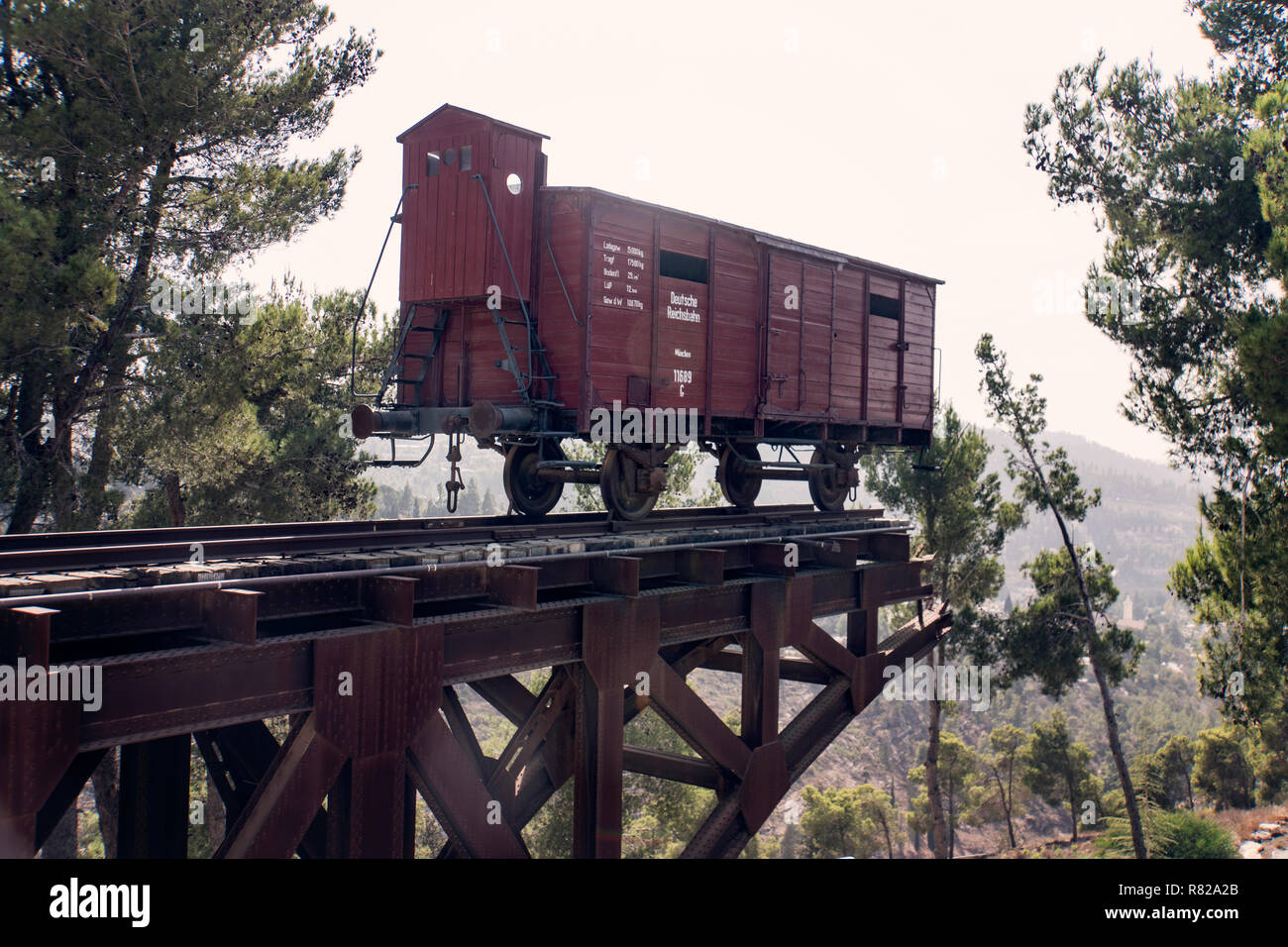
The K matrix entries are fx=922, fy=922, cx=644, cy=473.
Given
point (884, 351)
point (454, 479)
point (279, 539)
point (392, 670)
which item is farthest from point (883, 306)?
point (392, 670)

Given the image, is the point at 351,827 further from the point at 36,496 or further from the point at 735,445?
the point at 36,496

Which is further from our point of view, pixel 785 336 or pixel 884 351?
pixel 884 351

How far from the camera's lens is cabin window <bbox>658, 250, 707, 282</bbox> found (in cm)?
1143

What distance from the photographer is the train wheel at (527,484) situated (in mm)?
12570

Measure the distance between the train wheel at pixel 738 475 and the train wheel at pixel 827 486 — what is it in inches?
57.6

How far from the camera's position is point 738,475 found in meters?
14.2

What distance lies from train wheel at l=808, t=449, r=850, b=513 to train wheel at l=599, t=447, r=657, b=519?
4.70m

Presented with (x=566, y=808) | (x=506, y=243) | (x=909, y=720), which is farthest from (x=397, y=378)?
(x=909, y=720)

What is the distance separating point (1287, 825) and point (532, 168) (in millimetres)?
18118

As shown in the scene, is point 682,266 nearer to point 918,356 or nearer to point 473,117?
point 473,117

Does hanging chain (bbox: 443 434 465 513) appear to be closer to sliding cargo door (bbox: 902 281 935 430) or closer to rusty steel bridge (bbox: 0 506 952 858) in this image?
rusty steel bridge (bbox: 0 506 952 858)

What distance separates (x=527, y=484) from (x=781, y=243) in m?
4.85

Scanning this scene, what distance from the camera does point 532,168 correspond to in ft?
35.8

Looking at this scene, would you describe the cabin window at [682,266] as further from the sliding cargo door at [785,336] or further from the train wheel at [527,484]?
the train wheel at [527,484]
